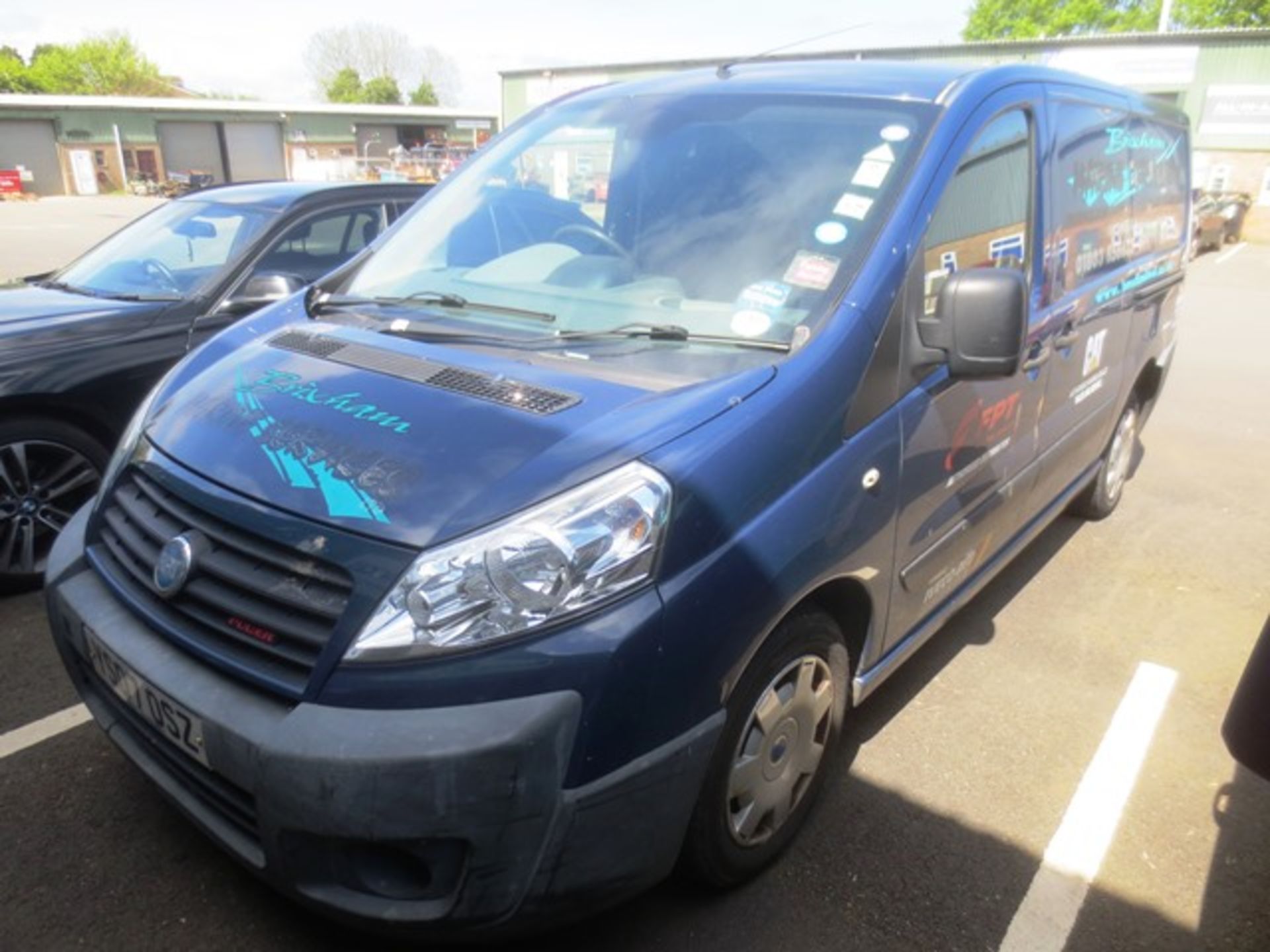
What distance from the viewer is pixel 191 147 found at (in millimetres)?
51625

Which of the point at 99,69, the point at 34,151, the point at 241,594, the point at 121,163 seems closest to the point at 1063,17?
the point at 121,163

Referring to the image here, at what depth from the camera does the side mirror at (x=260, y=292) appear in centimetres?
383

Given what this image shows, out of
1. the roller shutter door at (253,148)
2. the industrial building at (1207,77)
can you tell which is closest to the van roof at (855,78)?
the industrial building at (1207,77)

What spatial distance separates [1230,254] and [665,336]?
27.4 m

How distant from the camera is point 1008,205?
9.77 ft

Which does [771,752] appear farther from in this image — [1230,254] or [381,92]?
[381,92]

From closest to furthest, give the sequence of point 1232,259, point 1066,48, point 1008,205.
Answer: point 1008,205 < point 1232,259 < point 1066,48

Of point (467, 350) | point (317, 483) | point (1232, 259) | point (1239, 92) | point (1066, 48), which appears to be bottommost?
point (1232, 259)

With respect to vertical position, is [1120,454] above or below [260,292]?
below

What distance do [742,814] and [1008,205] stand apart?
2078 mm

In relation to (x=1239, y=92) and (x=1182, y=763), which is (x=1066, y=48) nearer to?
(x=1239, y=92)

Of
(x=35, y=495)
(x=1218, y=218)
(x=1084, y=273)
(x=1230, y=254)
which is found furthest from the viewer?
(x=1230, y=254)

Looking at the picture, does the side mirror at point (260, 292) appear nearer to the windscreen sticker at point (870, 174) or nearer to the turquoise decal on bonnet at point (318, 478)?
the turquoise decal on bonnet at point (318, 478)

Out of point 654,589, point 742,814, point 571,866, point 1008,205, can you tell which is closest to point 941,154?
point 1008,205
